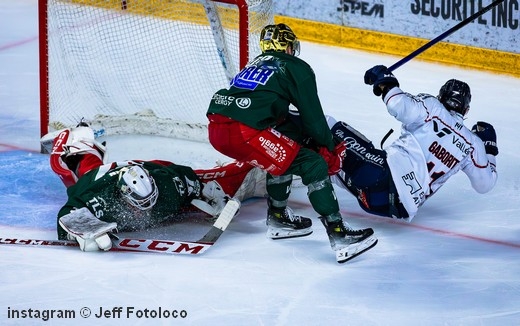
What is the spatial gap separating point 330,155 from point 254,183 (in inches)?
24.7

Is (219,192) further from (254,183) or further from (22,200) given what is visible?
(22,200)

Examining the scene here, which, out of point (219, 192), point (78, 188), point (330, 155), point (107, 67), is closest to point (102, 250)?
point (78, 188)

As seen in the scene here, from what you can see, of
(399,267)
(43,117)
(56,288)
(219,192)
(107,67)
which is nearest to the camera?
(56,288)

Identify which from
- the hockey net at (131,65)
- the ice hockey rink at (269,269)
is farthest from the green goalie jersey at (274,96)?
the hockey net at (131,65)

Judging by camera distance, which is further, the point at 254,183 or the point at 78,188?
the point at 254,183

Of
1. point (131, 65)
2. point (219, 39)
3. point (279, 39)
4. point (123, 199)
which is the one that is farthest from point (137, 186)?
point (131, 65)

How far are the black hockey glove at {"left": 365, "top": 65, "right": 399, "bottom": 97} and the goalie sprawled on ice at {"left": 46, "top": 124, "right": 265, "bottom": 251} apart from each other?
77 cm

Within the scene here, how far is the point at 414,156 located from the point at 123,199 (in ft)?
4.07

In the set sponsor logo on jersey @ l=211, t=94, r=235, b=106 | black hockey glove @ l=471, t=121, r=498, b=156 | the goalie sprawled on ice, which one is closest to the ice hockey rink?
the goalie sprawled on ice

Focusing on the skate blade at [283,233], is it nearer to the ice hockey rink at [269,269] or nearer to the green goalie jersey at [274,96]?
the ice hockey rink at [269,269]

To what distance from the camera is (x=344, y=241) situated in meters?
4.62

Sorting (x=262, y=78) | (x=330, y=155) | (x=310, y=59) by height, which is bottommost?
(x=310, y=59)

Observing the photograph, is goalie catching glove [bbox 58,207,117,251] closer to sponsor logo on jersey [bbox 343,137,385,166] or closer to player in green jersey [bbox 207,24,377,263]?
player in green jersey [bbox 207,24,377,263]

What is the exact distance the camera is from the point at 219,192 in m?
5.13
